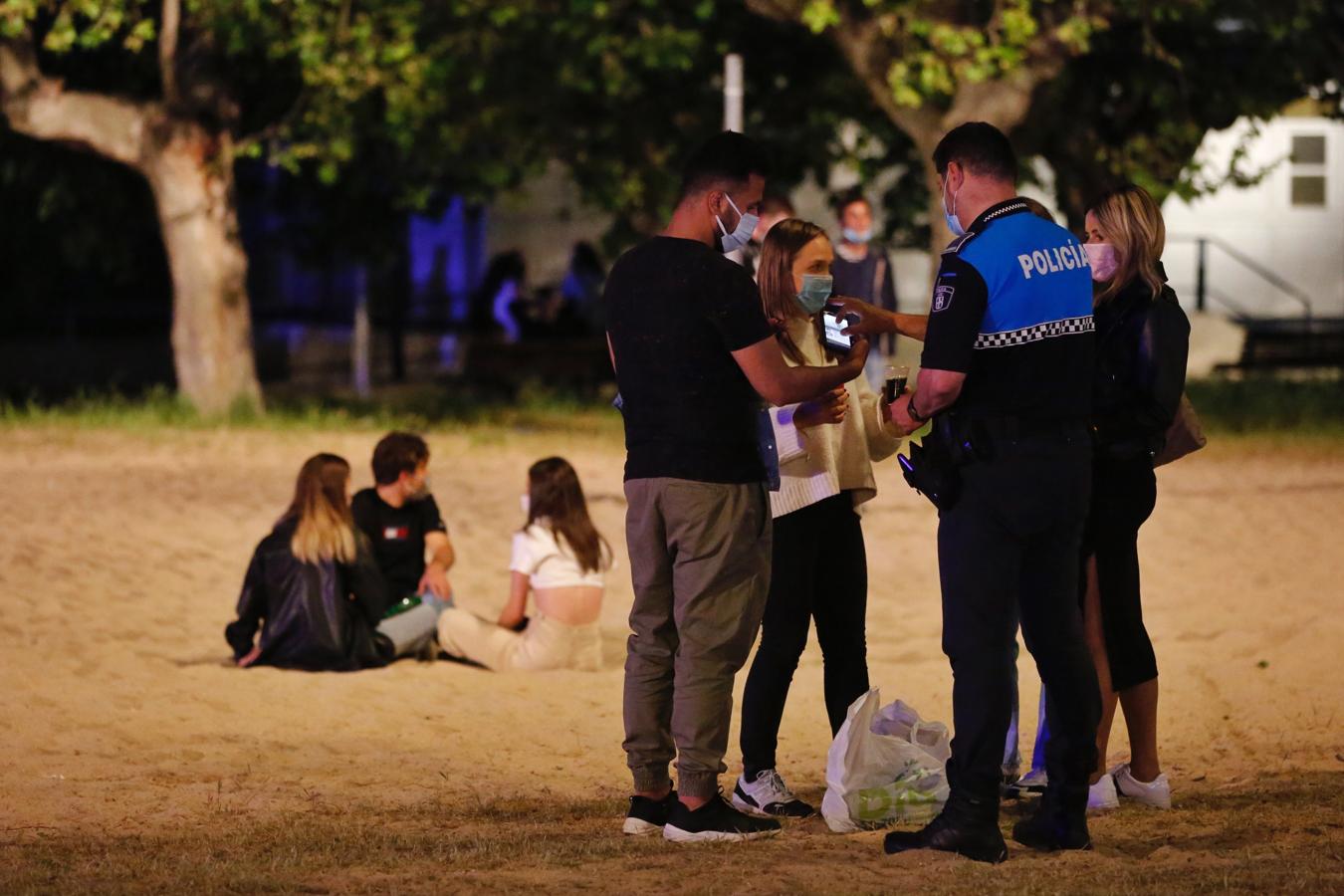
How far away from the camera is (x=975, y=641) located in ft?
18.4

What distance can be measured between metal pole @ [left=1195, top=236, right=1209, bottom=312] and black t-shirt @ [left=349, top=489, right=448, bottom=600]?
2287 cm

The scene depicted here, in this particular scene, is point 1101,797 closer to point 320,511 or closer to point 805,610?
point 805,610

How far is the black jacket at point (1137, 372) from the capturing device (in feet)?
19.6

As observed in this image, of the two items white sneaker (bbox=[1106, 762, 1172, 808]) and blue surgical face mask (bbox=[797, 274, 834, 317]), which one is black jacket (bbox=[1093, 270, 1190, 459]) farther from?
white sneaker (bbox=[1106, 762, 1172, 808])

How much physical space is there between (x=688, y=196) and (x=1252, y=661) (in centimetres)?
460

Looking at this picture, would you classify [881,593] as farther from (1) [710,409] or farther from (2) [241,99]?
(2) [241,99]

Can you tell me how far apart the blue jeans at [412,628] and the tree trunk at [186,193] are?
1060cm

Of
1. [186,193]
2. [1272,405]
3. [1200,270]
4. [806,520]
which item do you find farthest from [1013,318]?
[1200,270]

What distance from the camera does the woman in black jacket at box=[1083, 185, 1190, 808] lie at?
6.00 metres

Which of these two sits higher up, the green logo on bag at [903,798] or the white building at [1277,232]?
the white building at [1277,232]

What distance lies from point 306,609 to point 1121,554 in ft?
13.7

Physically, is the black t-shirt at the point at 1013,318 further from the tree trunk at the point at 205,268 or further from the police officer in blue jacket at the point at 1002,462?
the tree trunk at the point at 205,268

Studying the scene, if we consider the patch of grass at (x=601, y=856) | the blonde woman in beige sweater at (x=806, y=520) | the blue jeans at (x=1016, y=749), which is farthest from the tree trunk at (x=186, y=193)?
the blonde woman in beige sweater at (x=806, y=520)

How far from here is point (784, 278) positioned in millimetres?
6180
